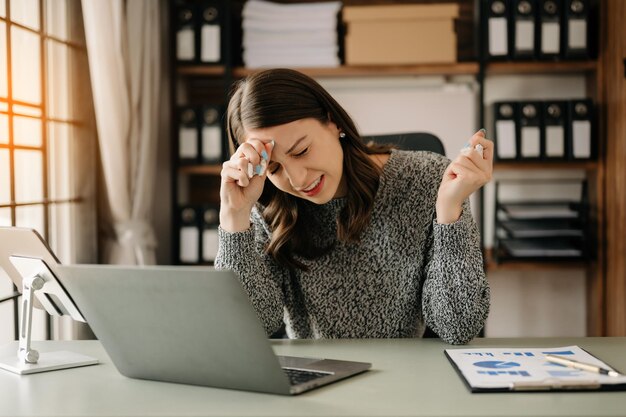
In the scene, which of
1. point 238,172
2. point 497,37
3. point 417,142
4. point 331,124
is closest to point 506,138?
point 497,37

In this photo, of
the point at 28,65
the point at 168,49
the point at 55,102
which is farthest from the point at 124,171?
the point at 168,49

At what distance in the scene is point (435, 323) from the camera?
137 cm

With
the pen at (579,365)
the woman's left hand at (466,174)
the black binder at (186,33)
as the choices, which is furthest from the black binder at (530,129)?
the pen at (579,365)

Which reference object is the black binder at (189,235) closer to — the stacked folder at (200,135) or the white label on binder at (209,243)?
the white label on binder at (209,243)

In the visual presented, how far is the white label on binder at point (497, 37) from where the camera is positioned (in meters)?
2.85

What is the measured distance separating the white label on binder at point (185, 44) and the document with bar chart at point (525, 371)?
2076mm

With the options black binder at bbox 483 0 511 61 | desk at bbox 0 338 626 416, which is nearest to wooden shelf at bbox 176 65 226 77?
black binder at bbox 483 0 511 61

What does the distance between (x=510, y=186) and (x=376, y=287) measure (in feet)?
5.67

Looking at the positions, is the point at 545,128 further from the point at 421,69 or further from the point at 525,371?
the point at 525,371

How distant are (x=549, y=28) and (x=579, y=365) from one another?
2104 mm

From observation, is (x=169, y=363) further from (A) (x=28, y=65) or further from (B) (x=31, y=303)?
(A) (x=28, y=65)

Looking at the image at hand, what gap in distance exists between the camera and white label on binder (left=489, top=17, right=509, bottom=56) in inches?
112

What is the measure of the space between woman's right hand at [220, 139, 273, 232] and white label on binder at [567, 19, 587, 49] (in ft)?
6.26

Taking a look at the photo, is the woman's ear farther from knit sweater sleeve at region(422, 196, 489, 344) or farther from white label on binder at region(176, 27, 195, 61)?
white label on binder at region(176, 27, 195, 61)
